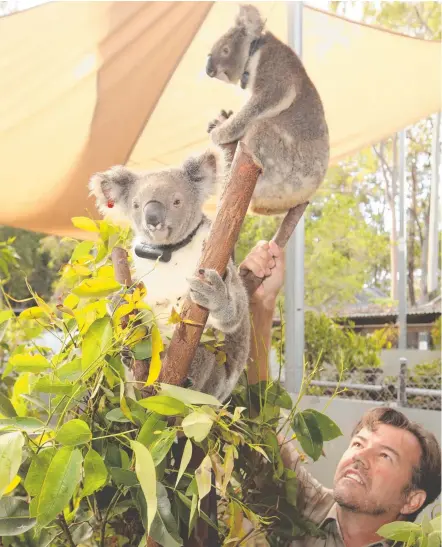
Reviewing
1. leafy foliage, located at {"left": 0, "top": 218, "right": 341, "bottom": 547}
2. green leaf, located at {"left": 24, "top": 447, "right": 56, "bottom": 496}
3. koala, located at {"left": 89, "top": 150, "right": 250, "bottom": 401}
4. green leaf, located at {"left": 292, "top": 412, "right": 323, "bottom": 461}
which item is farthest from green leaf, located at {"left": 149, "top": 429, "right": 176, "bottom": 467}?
green leaf, located at {"left": 292, "top": 412, "right": 323, "bottom": 461}

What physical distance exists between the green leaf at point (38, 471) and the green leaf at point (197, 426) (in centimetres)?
14

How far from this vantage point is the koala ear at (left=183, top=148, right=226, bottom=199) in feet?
2.76

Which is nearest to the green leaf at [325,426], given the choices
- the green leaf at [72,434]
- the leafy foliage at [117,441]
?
the leafy foliage at [117,441]

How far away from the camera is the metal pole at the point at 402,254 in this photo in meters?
1.56

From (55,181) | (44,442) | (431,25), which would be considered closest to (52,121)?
(55,181)

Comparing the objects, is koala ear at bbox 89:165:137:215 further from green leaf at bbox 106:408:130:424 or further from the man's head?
the man's head

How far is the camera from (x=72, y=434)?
0.54m

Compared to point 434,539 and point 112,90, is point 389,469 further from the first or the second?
point 112,90

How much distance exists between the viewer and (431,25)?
141 centimetres

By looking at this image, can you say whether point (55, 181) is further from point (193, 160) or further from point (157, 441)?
point (157, 441)

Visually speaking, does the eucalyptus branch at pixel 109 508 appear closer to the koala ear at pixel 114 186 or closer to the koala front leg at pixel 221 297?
the koala front leg at pixel 221 297

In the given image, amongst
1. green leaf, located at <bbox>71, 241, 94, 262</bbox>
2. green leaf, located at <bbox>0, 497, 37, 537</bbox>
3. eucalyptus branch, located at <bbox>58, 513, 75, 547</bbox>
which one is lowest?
eucalyptus branch, located at <bbox>58, 513, 75, 547</bbox>

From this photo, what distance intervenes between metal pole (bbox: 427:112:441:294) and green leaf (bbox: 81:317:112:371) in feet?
3.58

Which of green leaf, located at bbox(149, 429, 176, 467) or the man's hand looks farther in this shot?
the man's hand
